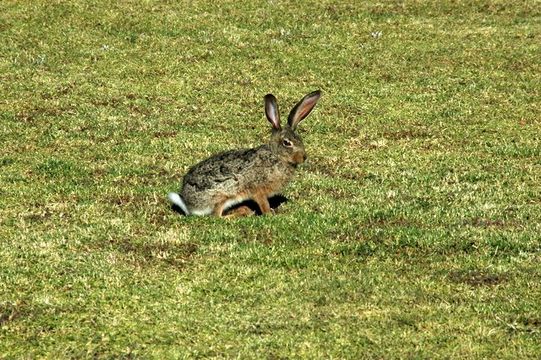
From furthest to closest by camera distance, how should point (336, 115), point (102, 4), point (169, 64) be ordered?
1. point (102, 4)
2. point (169, 64)
3. point (336, 115)

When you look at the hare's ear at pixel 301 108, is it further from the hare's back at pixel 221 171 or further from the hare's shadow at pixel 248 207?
the hare's shadow at pixel 248 207

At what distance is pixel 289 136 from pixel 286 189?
1.83 meters

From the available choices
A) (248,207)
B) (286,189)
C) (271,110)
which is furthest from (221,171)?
(286,189)

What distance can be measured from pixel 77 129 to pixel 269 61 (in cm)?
→ 836

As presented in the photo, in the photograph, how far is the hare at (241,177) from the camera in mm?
14406

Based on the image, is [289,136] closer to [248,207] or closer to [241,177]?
[241,177]

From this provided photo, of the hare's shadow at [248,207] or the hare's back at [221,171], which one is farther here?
the hare's shadow at [248,207]

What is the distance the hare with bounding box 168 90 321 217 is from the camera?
14.4 meters

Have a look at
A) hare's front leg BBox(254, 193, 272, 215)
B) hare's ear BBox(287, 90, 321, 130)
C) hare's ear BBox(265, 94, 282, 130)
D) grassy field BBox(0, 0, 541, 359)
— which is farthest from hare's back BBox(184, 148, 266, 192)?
hare's ear BBox(287, 90, 321, 130)

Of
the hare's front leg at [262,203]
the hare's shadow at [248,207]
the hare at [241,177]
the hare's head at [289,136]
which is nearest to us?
the hare at [241,177]

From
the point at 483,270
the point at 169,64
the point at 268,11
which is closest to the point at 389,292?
the point at 483,270

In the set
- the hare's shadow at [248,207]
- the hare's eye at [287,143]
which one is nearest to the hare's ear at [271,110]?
the hare's eye at [287,143]

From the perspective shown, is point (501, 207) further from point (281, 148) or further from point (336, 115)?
point (336, 115)

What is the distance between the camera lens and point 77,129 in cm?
2156
